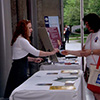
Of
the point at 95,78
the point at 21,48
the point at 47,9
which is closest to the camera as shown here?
the point at 95,78

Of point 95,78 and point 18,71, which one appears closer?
point 95,78

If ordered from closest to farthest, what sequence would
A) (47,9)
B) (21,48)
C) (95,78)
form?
(95,78)
(21,48)
(47,9)

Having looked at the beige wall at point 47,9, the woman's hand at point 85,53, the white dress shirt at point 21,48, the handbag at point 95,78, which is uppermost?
the beige wall at point 47,9

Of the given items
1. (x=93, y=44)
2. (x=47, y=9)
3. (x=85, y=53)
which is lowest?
(x=85, y=53)

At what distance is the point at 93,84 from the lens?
124 inches

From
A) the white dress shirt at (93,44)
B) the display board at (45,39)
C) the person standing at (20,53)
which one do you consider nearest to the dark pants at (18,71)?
the person standing at (20,53)

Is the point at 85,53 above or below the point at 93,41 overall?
below

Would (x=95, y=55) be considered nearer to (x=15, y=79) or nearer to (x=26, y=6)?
(x=15, y=79)

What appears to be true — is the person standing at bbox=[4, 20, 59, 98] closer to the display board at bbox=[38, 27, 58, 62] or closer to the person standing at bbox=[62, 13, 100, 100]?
the display board at bbox=[38, 27, 58, 62]

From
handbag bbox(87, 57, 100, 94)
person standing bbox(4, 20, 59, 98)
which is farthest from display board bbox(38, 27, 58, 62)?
handbag bbox(87, 57, 100, 94)

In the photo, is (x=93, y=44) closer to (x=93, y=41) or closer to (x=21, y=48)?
(x=93, y=41)

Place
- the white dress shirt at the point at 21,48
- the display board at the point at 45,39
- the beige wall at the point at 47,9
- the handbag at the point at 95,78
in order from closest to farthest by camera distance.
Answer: the handbag at the point at 95,78, the white dress shirt at the point at 21,48, the display board at the point at 45,39, the beige wall at the point at 47,9

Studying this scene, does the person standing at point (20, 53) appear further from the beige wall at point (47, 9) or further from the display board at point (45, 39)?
the beige wall at point (47, 9)

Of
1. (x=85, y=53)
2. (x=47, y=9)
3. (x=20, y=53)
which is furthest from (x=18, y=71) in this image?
(x=47, y=9)
